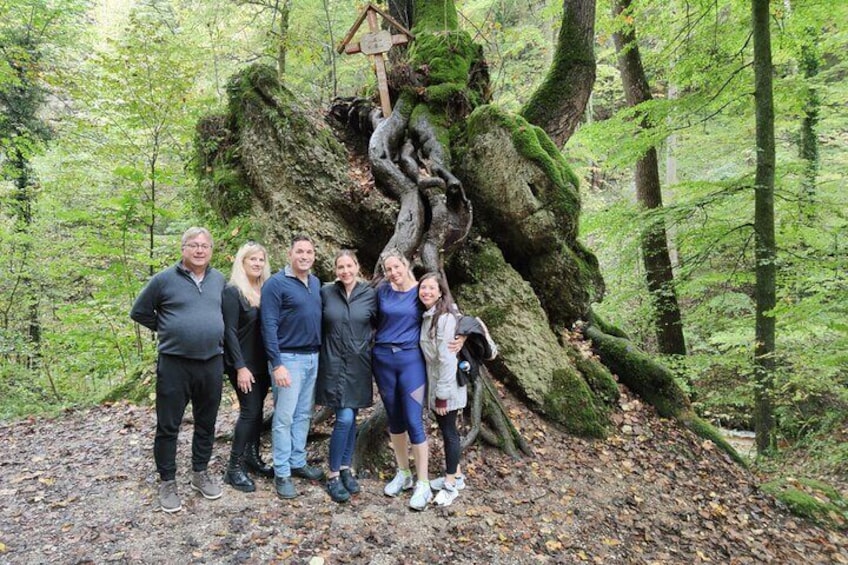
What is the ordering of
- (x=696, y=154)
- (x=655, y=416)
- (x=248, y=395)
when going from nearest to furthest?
(x=248, y=395) < (x=655, y=416) < (x=696, y=154)

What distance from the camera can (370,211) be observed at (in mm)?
6301

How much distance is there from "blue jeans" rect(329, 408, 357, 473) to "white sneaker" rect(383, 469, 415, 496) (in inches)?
18.9

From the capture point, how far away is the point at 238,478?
3.74 metres

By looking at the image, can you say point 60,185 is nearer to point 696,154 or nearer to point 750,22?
point 750,22

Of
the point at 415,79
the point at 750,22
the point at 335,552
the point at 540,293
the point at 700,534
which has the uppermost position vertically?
the point at 750,22

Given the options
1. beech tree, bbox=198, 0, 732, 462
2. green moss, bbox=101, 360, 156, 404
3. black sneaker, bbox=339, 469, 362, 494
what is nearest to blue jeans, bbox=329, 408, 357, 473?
black sneaker, bbox=339, 469, 362, 494

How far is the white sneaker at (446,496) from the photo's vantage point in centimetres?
392

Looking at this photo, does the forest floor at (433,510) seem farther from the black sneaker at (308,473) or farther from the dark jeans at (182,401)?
the dark jeans at (182,401)

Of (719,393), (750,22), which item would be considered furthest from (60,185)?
(719,393)

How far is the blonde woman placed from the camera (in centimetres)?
354

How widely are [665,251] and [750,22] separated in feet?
12.6

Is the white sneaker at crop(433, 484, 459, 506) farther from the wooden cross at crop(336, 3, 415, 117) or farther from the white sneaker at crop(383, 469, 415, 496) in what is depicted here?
the wooden cross at crop(336, 3, 415, 117)

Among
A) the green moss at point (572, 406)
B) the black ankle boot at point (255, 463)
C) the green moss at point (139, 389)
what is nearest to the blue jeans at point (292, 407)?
the black ankle boot at point (255, 463)

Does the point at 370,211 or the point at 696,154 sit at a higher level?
the point at 696,154
